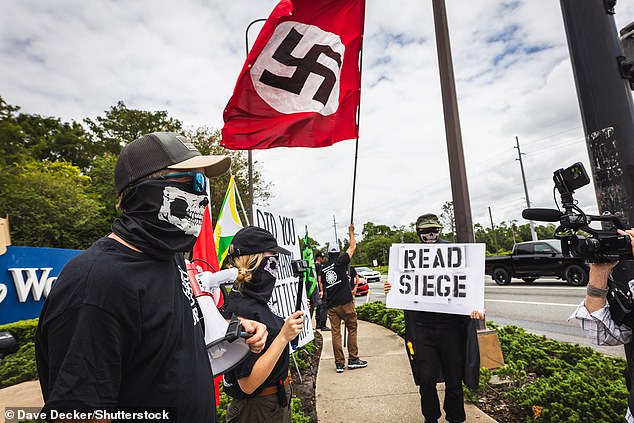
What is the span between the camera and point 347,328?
6273 mm

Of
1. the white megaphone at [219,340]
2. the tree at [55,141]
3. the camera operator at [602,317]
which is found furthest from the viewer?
the tree at [55,141]

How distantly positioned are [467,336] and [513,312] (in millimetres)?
8773

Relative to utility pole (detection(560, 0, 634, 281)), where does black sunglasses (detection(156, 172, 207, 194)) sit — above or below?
below

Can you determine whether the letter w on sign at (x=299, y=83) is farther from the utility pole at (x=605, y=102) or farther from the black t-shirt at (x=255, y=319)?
the utility pole at (x=605, y=102)

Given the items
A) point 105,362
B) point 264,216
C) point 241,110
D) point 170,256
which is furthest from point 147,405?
point 241,110

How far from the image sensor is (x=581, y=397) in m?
3.23

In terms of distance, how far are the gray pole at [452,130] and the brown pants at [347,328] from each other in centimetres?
228

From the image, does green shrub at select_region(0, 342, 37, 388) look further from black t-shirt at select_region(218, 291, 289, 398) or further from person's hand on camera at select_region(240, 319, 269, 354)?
person's hand on camera at select_region(240, 319, 269, 354)

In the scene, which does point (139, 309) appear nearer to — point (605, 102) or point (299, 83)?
point (605, 102)

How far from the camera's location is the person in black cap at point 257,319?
85.7 inches

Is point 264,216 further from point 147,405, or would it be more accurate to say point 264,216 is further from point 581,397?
point 581,397

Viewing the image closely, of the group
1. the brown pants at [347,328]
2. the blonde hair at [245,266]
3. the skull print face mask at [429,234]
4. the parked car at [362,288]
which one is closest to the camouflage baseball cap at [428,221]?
the skull print face mask at [429,234]

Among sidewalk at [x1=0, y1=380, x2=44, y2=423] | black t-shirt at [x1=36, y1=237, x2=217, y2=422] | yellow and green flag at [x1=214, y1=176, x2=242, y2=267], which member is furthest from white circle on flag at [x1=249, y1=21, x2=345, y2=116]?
sidewalk at [x1=0, y1=380, x2=44, y2=423]

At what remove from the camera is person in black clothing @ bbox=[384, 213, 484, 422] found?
348 cm
